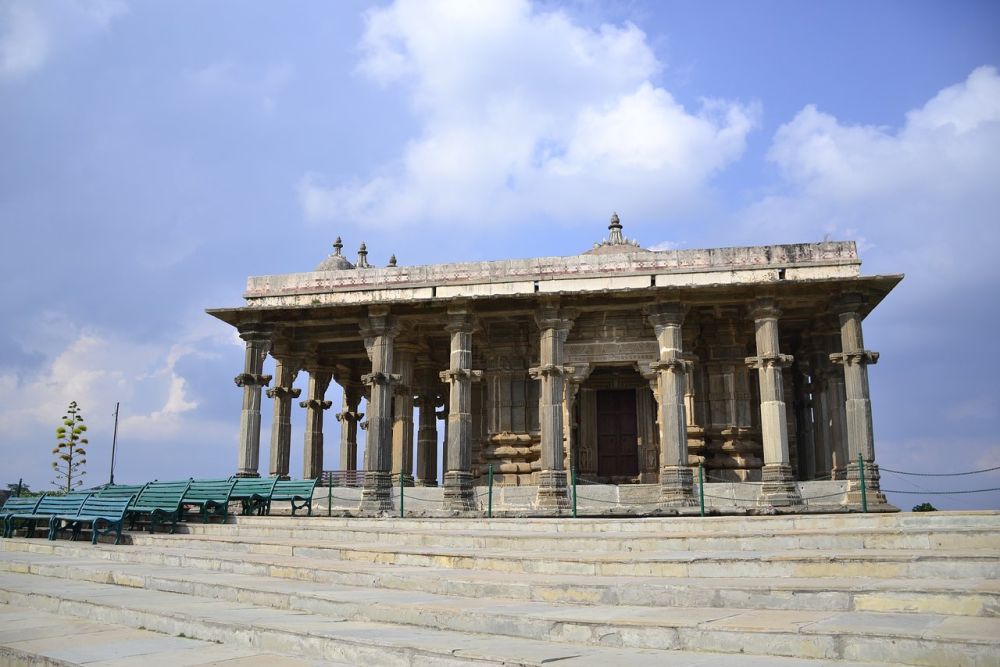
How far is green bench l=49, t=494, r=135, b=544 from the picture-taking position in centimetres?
1438

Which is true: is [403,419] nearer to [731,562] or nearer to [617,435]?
[617,435]

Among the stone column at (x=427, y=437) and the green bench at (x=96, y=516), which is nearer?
the green bench at (x=96, y=516)

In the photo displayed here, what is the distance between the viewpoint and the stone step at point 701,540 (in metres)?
8.90

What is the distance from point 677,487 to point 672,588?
1259 cm

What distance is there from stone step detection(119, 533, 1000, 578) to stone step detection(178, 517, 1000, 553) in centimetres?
16

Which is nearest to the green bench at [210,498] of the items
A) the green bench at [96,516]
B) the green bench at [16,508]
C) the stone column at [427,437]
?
the green bench at [96,516]

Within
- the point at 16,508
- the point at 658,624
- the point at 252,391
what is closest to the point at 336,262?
the point at 252,391

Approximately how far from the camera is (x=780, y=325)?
23.0 metres

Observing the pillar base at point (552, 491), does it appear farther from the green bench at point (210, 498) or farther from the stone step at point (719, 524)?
the green bench at point (210, 498)

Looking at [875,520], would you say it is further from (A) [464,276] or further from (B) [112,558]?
(A) [464,276]

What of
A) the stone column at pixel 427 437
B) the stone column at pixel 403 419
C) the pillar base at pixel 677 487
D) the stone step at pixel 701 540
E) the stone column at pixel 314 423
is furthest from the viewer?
the stone column at pixel 427 437

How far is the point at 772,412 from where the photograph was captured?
1934cm

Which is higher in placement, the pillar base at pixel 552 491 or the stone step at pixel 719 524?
the pillar base at pixel 552 491

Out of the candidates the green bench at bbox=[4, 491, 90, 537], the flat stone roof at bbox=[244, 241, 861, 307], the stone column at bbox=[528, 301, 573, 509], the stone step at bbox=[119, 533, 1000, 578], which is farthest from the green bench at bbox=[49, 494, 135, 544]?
the stone column at bbox=[528, 301, 573, 509]
